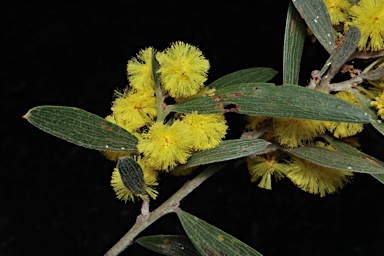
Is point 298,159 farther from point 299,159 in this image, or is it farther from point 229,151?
point 229,151

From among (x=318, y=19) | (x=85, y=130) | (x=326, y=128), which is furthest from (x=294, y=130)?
(x=85, y=130)

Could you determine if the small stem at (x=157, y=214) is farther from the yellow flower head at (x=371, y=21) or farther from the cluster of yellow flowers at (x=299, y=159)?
the yellow flower head at (x=371, y=21)

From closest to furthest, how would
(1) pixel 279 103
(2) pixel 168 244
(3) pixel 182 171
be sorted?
(1) pixel 279 103, (3) pixel 182 171, (2) pixel 168 244

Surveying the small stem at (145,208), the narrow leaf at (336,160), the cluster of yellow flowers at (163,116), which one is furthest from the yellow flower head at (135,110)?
the narrow leaf at (336,160)

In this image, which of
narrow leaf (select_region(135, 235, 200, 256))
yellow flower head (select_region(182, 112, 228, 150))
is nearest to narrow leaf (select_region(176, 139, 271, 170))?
yellow flower head (select_region(182, 112, 228, 150))

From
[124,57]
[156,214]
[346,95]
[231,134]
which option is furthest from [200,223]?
[124,57]

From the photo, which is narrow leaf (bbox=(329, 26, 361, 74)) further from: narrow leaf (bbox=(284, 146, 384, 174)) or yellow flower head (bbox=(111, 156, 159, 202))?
yellow flower head (bbox=(111, 156, 159, 202))
